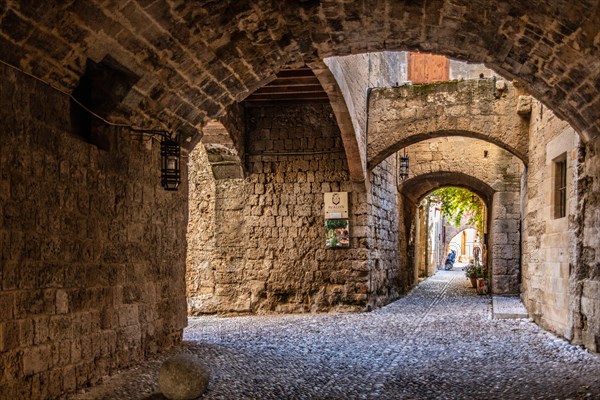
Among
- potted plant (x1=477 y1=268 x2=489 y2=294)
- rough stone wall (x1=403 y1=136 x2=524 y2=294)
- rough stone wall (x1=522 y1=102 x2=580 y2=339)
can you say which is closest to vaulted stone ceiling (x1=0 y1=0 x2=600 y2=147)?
rough stone wall (x1=522 y1=102 x2=580 y2=339)

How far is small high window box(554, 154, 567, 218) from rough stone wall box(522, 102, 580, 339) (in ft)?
0.15

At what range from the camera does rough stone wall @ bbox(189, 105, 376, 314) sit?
389 inches

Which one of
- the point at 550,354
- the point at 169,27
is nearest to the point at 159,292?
the point at 169,27

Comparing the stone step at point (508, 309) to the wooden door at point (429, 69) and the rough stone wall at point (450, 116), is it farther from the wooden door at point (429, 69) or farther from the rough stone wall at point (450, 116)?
the wooden door at point (429, 69)

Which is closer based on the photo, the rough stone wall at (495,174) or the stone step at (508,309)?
the stone step at (508,309)

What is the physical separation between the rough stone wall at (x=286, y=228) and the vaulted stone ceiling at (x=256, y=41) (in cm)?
372

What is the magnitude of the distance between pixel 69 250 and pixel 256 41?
2.38 metres

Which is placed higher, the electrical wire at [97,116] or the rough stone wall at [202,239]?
the electrical wire at [97,116]

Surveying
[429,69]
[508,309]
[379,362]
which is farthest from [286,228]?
[429,69]

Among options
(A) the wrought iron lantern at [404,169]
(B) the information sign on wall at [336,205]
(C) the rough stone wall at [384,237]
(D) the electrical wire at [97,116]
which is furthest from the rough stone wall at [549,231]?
(D) the electrical wire at [97,116]

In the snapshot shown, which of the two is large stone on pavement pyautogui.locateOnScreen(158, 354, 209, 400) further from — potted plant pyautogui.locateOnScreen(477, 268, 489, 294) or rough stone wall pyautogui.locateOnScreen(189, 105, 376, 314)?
potted plant pyautogui.locateOnScreen(477, 268, 489, 294)

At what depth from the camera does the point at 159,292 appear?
560 centimetres

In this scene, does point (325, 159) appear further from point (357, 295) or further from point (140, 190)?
point (140, 190)

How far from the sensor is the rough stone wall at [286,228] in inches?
389
